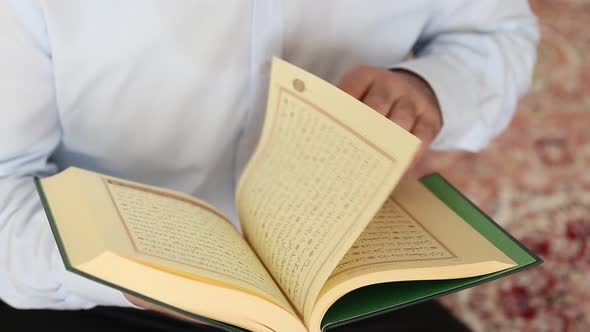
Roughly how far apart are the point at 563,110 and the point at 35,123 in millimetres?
1121

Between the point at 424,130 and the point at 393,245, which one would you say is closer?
the point at 393,245

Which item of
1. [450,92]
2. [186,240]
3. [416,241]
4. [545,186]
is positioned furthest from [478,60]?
[545,186]

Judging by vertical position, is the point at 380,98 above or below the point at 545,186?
above

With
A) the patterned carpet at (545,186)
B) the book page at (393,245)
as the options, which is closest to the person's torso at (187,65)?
the book page at (393,245)

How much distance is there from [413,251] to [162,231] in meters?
0.19

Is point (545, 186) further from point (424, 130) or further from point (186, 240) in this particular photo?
point (186, 240)

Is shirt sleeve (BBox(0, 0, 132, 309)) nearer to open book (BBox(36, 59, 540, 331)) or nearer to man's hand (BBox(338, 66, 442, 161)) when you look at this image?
open book (BBox(36, 59, 540, 331))

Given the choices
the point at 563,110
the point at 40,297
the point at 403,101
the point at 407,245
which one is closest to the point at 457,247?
the point at 407,245

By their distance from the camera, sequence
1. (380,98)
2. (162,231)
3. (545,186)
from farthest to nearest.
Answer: (545,186) < (380,98) < (162,231)

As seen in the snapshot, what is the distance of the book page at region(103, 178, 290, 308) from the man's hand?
17 centimetres

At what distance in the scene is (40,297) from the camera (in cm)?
54

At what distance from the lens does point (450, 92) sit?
1.93 ft

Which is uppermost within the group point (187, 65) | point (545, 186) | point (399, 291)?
point (187, 65)

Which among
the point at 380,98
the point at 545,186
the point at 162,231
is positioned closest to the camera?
the point at 162,231
